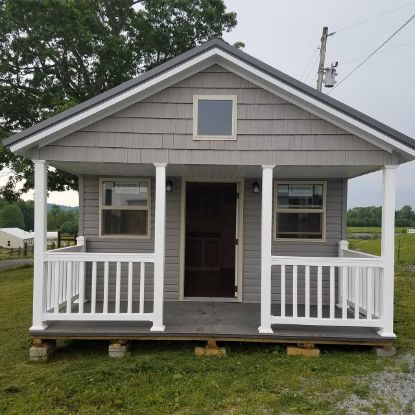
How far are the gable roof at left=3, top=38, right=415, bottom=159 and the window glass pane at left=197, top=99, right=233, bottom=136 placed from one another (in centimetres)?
50

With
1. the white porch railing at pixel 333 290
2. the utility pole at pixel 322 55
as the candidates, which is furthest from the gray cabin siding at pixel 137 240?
the utility pole at pixel 322 55

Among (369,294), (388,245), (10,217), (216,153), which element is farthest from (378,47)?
(10,217)

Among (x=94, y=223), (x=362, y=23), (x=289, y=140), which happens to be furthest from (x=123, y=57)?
(x=289, y=140)

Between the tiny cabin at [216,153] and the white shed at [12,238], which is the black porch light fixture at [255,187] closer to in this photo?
the tiny cabin at [216,153]

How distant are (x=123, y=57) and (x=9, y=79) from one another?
394 centimetres

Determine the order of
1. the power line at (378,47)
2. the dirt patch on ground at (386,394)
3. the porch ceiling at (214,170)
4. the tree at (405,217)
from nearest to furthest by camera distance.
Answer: the dirt patch on ground at (386,394)
the porch ceiling at (214,170)
the power line at (378,47)
the tree at (405,217)

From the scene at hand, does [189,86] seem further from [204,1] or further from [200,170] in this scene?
[204,1]

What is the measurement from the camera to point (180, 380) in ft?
12.6

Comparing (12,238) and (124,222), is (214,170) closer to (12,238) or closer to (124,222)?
(124,222)

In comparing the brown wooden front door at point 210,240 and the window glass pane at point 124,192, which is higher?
the window glass pane at point 124,192

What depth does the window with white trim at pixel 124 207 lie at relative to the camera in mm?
6090

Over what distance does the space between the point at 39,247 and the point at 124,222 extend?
1726 millimetres

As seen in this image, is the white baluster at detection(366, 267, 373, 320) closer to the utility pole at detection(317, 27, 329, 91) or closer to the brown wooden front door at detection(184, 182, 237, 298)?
the brown wooden front door at detection(184, 182, 237, 298)

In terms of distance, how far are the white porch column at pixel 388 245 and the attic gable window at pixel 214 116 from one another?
209 centimetres
